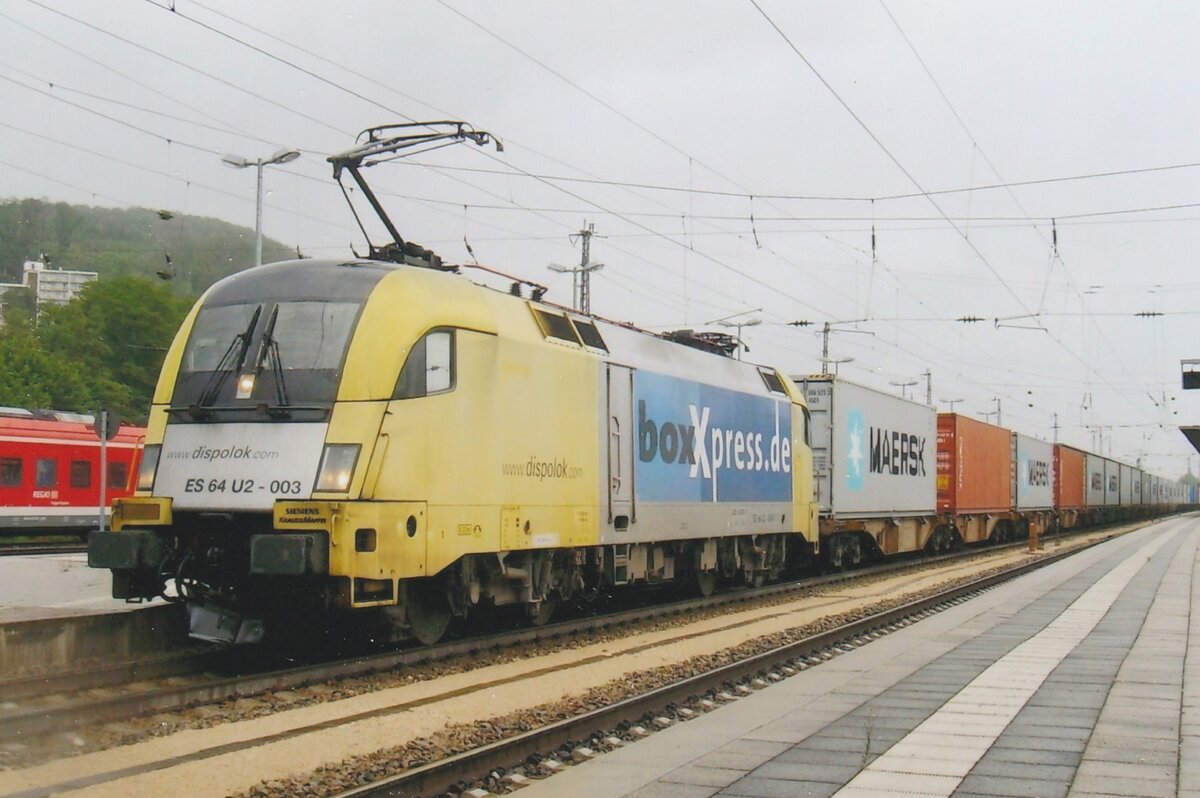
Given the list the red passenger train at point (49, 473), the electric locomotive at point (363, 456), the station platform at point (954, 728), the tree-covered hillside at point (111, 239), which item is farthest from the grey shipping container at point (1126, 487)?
the electric locomotive at point (363, 456)

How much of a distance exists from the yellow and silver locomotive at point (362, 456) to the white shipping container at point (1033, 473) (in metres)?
30.1

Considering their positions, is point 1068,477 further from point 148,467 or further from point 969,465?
point 148,467

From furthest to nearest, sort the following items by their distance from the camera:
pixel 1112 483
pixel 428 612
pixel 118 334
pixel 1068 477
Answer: pixel 1112 483 < pixel 118 334 < pixel 1068 477 < pixel 428 612

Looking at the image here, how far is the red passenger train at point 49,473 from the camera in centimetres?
3055

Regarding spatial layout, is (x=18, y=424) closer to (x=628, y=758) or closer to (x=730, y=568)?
(x=730, y=568)

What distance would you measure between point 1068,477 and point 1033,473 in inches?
373

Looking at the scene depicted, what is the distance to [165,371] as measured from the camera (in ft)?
37.8

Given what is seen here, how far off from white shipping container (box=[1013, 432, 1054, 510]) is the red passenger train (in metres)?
27.4

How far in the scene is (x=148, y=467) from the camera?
1103cm

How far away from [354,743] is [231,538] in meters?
3.05

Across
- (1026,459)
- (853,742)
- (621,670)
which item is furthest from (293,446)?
(1026,459)

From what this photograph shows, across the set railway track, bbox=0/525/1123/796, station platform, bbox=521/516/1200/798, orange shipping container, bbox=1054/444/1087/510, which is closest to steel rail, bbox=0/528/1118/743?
railway track, bbox=0/525/1123/796

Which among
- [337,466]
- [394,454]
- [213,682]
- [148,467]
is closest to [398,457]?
[394,454]

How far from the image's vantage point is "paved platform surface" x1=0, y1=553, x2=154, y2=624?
42.0ft
